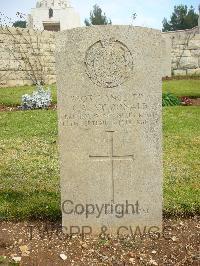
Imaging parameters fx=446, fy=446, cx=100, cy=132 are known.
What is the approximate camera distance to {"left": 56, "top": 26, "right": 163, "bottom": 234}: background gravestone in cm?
393

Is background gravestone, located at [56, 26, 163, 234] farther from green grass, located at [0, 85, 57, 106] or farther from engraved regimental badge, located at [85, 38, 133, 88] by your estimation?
green grass, located at [0, 85, 57, 106]

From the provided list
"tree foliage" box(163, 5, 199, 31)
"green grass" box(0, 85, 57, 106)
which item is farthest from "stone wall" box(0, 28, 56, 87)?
"tree foliage" box(163, 5, 199, 31)

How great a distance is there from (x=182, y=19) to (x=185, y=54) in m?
37.5

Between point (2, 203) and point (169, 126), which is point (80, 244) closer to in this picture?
point (2, 203)

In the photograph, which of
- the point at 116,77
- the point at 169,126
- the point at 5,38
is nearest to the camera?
the point at 116,77

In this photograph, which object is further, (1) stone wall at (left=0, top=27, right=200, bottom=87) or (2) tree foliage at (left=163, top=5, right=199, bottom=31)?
(2) tree foliage at (left=163, top=5, right=199, bottom=31)

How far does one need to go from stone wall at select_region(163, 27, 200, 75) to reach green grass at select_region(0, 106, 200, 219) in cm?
1030

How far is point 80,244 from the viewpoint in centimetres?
421

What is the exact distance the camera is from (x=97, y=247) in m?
4.16

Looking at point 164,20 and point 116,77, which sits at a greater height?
point 164,20

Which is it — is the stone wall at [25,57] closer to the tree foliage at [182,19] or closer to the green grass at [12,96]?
the green grass at [12,96]

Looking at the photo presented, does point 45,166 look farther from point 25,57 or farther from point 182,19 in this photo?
point 182,19

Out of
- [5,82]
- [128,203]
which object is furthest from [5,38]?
[128,203]

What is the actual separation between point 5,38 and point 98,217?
1307 cm
